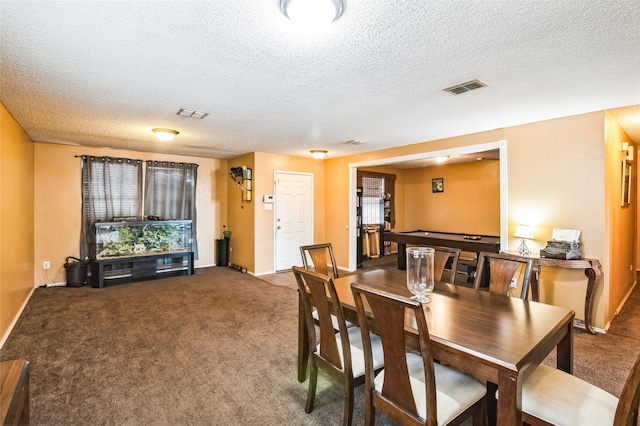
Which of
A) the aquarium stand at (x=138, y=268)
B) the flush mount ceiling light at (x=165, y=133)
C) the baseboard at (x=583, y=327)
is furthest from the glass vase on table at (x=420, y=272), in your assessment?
the aquarium stand at (x=138, y=268)

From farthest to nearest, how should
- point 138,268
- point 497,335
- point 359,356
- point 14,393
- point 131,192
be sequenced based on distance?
point 131,192 < point 138,268 < point 359,356 < point 497,335 < point 14,393

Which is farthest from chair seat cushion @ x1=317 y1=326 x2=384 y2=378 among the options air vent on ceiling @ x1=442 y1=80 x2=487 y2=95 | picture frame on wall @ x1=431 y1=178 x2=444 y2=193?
picture frame on wall @ x1=431 y1=178 x2=444 y2=193

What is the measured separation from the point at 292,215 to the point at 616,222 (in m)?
4.98

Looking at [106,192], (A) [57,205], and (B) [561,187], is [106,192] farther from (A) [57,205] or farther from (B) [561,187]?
(B) [561,187]

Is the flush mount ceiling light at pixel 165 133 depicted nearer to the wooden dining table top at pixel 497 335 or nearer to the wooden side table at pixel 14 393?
the wooden dining table top at pixel 497 335

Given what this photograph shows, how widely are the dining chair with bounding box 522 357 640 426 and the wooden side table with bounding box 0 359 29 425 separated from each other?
1925mm

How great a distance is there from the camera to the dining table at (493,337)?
1.31 metres

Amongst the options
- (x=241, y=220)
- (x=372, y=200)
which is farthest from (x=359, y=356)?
(x=372, y=200)

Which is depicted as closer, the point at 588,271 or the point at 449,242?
the point at 588,271

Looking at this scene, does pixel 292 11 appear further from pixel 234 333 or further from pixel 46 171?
pixel 46 171

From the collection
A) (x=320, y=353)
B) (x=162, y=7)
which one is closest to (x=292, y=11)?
(x=162, y=7)

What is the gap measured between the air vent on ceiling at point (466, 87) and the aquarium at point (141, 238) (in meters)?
5.26

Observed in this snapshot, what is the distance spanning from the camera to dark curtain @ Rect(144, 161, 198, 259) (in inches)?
244

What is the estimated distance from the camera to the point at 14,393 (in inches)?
39.2
